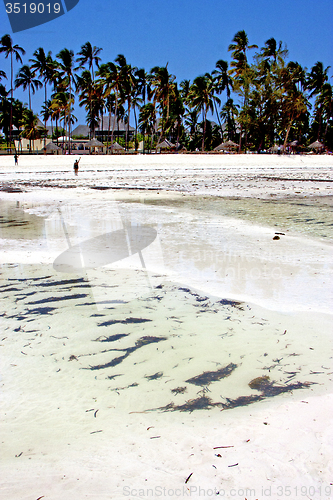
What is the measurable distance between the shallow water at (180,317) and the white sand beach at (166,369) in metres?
0.02

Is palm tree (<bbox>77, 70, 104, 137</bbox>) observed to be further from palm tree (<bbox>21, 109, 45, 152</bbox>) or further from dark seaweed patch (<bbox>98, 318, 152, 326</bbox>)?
dark seaweed patch (<bbox>98, 318, 152, 326</bbox>)

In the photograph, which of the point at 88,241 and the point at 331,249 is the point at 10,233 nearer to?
the point at 88,241

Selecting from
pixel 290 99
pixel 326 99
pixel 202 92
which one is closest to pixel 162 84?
pixel 202 92

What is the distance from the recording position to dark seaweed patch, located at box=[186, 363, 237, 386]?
3021 mm

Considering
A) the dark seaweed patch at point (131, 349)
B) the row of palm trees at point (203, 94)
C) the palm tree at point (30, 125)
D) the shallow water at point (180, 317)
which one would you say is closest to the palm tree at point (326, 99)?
the row of palm trees at point (203, 94)

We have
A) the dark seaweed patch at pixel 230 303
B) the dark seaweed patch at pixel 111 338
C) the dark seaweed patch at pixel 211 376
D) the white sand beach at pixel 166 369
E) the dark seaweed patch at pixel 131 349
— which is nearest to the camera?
the white sand beach at pixel 166 369

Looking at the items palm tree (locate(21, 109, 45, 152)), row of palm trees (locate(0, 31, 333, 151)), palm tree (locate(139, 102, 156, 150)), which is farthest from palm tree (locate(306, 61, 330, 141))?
palm tree (locate(21, 109, 45, 152))

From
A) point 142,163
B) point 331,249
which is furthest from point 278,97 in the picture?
point 331,249

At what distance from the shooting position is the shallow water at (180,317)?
303 cm

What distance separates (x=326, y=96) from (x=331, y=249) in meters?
63.9

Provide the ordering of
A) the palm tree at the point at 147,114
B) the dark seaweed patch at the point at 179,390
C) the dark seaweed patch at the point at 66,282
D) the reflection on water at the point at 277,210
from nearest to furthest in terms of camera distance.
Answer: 1. the dark seaweed patch at the point at 179,390
2. the dark seaweed patch at the point at 66,282
3. the reflection on water at the point at 277,210
4. the palm tree at the point at 147,114

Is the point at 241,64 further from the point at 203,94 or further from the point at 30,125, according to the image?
the point at 30,125

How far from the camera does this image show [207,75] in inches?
2280

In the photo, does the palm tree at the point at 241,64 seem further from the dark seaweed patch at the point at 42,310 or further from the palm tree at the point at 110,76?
the dark seaweed patch at the point at 42,310
